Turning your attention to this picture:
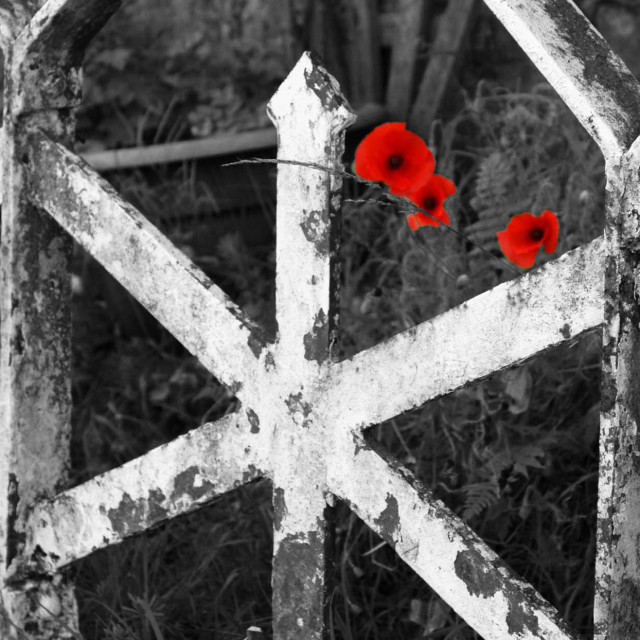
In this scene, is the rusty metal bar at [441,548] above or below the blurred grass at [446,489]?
below

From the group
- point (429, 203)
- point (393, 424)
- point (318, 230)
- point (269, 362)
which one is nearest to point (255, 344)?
point (269, 362)

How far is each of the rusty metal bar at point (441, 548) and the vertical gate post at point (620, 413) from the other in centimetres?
9

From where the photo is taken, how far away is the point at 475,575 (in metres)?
1.20

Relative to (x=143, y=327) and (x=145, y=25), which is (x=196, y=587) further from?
(x=145, y=25)

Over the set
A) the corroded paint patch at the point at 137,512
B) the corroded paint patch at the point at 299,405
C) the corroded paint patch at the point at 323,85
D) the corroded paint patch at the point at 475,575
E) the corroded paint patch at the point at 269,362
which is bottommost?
the corroded paint patch at the point at 475,575

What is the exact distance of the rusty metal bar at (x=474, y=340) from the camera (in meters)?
1.08

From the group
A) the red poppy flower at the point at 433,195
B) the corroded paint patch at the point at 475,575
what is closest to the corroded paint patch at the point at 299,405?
the corroded paint patch at the point at 475,575

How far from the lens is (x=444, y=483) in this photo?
1.90 meters

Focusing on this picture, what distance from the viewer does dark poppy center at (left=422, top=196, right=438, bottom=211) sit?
158cm

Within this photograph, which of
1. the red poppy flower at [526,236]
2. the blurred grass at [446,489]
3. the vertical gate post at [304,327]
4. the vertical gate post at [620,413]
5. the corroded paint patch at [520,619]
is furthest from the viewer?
the blurred grass at [446,489]

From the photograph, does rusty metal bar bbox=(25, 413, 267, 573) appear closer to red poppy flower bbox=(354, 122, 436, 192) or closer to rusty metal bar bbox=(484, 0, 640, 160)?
red poppy flower bbox=(354, 122, 436, 192)

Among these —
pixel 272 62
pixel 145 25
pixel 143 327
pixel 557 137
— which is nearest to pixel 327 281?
pixel 557 137

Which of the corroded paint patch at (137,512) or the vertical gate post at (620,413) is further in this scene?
the corroded paint patch at (137,512)

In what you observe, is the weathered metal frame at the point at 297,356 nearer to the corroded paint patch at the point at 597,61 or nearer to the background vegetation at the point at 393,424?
the corroded paint patch at the point at 597,61
